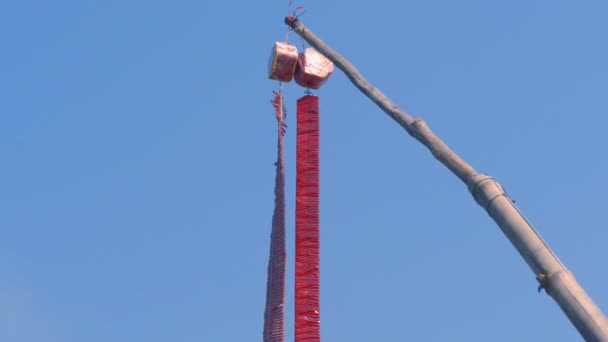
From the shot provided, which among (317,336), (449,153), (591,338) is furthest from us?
(317,336)

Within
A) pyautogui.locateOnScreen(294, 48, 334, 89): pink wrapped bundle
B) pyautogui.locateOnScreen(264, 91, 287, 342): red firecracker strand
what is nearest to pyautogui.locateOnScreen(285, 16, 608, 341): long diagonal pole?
pyautogui.locateOnScreen(264, 91, 287, 342): red firecracker strand

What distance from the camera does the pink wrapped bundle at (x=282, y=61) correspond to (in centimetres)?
2283

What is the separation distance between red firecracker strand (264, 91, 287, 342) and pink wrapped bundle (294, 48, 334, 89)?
1.56 m

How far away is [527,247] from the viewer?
13.1m

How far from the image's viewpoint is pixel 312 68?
22859 mm

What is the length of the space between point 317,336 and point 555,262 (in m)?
8.72

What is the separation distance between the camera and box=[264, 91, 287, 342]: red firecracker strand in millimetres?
20609

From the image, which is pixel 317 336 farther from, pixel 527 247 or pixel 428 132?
pixel 527 247

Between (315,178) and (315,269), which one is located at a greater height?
(315,178)

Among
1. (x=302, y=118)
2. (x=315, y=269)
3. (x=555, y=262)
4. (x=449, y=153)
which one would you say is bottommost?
(x=555, y=262)

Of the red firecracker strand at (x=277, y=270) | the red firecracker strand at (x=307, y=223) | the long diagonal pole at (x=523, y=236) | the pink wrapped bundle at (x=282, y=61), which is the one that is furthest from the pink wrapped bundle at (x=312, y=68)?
the long diagonal pole at (x=523, y=236)

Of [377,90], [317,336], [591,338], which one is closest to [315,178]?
[317,336]

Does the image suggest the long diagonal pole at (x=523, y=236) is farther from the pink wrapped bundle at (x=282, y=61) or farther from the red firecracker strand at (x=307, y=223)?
the pink wrapped bundle at (x=282, y=61)

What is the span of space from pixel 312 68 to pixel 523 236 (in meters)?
10.6
